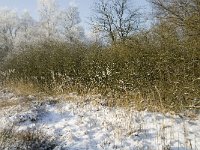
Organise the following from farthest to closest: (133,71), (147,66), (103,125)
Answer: (133,71) → (147,66) → (103,125)

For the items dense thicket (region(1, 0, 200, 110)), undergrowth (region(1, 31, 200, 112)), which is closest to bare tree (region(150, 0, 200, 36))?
dense thicket (region(1, 0, 200, 110))

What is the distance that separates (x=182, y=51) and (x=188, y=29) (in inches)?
31.3

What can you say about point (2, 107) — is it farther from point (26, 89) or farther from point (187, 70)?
point (187, 70)

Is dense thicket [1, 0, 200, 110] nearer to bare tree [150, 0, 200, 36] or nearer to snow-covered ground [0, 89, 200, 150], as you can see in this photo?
bare tree [150, 0, 200, 36]

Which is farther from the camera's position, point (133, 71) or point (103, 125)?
point (133, 71)

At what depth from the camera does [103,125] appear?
856cm

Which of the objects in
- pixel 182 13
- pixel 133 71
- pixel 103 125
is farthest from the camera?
pixel 182 13

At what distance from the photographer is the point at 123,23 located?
29953 millimetres

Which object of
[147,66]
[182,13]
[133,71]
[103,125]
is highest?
[182,13]

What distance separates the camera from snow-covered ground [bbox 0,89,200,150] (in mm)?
7320

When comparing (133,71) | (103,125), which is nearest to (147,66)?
(133,71)

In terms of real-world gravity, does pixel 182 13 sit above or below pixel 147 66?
above

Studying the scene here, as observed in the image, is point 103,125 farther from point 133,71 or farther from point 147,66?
point 133,71

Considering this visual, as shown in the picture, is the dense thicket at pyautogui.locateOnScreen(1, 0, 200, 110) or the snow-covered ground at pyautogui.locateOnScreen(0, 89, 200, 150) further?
the dense thicket at pyautogui.locateOnScreen(1, 0, 200, 110)
